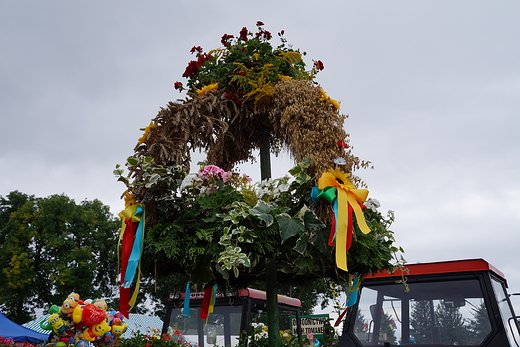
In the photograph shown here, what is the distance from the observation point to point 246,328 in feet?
23.7

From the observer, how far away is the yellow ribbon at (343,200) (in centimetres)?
245

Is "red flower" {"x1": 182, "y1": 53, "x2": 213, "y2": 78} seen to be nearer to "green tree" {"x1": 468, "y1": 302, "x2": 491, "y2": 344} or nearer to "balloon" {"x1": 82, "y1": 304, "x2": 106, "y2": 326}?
"green tree" {"x1": 468, "y1": 302, "x2": 491, "y2": 344}

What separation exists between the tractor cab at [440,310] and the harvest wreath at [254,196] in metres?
1.61

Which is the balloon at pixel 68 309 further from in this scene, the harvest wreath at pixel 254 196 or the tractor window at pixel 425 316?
the harvest wreath at pixel 254 196

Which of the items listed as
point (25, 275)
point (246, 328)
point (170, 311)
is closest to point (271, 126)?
point (246, 328)

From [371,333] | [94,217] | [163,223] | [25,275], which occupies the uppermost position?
[94,217]

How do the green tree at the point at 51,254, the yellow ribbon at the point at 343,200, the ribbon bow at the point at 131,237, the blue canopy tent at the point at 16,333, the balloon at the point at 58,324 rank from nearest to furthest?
the yellow ribbon at the point at 343,200 < the ribbon bow at the point at 131,237 < the balloon at the point at 58,324 < the blue canopy tent at the point at 16,333 < the green tree at the point at 51,254

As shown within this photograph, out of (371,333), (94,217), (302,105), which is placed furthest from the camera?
(94,217)

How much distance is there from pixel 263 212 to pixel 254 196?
0.21 m

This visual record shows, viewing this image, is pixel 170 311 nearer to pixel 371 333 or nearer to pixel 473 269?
pixel 371 333

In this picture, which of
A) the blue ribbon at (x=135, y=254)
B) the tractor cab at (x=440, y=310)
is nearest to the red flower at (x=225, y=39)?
the blue ribbon at (x=135, y=254)

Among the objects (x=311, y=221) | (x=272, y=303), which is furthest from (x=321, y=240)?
(x=272, y=303)

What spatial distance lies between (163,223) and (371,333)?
2841 mm

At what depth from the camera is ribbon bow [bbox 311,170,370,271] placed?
2.45 m
